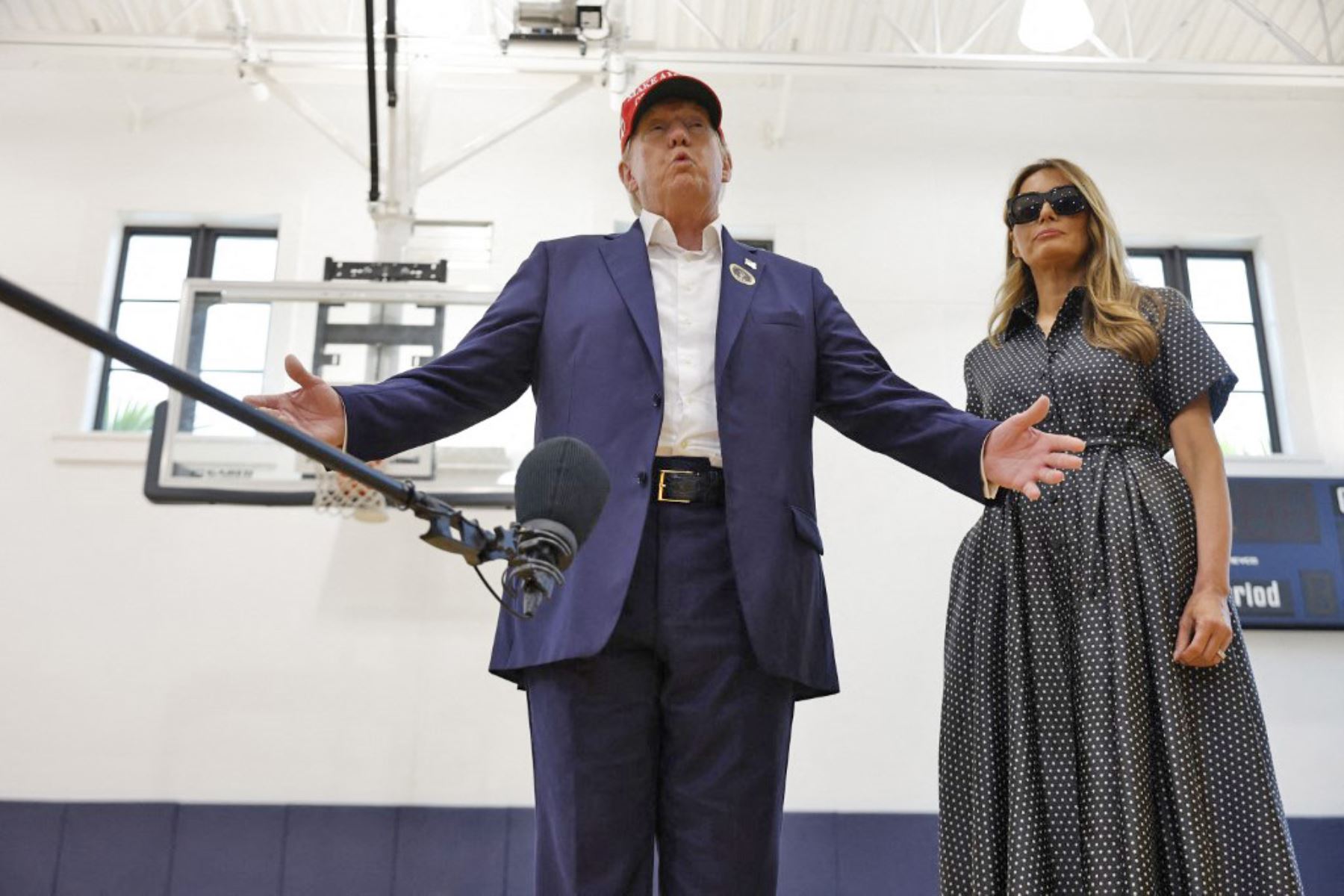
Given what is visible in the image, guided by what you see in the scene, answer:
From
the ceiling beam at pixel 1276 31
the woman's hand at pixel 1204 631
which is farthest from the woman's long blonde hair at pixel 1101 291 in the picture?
the ceiling beam at pixel 1276 31

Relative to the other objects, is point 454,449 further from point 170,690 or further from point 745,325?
point 745,325

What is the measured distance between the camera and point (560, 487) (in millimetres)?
1098

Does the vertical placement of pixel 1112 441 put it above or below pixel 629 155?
below

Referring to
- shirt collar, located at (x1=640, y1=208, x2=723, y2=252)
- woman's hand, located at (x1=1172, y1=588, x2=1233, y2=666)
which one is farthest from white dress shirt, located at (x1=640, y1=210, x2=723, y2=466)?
woman's hand, located at (x1=1172, y1=588, x2=1233, y2=666)

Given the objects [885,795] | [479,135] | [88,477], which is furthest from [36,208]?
[885,795]

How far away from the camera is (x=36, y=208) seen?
5.60 meters

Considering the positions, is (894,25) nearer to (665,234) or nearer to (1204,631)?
(665,234)

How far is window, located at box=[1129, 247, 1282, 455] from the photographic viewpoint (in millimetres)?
5730

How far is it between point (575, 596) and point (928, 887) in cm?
367

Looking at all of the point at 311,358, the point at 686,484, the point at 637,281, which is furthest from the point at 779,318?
the point at 311,358

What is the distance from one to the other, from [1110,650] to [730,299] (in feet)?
2.86

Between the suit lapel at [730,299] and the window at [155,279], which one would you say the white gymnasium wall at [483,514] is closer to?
the window at [155,279]

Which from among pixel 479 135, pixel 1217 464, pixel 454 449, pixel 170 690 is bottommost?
pixel 170 690

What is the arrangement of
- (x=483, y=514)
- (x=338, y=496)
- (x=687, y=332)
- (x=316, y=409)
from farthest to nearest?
(x=483, y=514) < (x=338, y=496) < (x=687, y=332) < (x=316, y=409)
